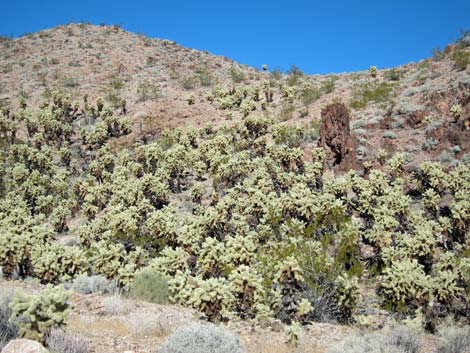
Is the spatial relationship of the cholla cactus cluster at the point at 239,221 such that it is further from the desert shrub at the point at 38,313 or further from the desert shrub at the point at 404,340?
the desert shrub at the point at 38,313

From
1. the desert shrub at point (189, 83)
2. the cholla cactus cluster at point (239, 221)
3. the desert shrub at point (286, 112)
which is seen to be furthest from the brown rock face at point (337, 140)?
the desert shrub at point (189, 83)

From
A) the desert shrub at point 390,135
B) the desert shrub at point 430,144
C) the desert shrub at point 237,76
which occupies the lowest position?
the desert shrub at point 430,144

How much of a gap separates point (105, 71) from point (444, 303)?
41.1m

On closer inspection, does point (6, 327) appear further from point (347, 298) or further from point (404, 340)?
point (347, 298)

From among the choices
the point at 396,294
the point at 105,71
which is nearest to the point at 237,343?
the point at 396,294

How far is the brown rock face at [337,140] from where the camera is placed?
23547 millimetres

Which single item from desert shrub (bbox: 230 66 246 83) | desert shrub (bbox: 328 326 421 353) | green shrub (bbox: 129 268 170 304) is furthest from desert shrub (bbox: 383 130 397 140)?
desert shrub (bbox: 230 66 246 83)

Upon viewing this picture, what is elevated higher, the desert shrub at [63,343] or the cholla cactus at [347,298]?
the desert shrub at [63,343]

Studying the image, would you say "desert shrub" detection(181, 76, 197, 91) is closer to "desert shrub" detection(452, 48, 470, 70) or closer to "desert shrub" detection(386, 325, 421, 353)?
"desert shrub" detection(452, 48, 470, 70)

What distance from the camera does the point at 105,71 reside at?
4578 centimetres

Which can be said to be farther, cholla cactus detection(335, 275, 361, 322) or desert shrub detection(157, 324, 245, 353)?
cholla cactus detection(335, 275, 361, 322)

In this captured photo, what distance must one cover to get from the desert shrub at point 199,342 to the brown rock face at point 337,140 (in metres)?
17.2

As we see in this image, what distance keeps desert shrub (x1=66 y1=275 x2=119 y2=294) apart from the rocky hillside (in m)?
16.5

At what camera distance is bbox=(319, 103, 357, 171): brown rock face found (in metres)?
23.5
